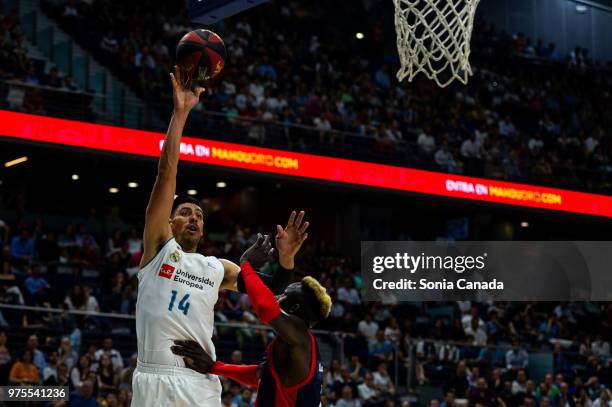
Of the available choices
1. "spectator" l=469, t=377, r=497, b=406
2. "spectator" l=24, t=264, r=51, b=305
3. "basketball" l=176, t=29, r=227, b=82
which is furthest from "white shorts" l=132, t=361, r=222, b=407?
"spectator" l=469, t=377, r=497, b=406

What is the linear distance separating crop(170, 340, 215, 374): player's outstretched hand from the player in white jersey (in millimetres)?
30

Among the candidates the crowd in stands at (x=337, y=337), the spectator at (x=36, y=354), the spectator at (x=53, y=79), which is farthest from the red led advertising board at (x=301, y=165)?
the spectator at (x=36, y=354)

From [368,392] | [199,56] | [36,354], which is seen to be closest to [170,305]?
[199,56]

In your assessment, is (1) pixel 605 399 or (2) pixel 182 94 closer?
(2) pixel 182 94

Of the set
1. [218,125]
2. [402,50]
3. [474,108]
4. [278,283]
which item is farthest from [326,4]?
[278,283]

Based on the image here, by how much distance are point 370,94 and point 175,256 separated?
55.1ft

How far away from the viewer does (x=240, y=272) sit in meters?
4.61

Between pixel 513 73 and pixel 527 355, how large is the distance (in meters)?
11.2

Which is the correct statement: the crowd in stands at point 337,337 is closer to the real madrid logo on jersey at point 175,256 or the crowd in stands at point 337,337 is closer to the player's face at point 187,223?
the player's face at point 187,223

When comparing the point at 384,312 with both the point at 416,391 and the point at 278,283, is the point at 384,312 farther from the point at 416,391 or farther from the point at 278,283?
the point at 278,283

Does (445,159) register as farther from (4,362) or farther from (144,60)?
(4,362)

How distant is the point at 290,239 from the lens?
4523 mm

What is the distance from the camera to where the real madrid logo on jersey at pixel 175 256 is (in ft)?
14.4

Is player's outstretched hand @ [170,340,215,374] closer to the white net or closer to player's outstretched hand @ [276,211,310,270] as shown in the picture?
player's outstretched hand @ [276,211,310,270]
